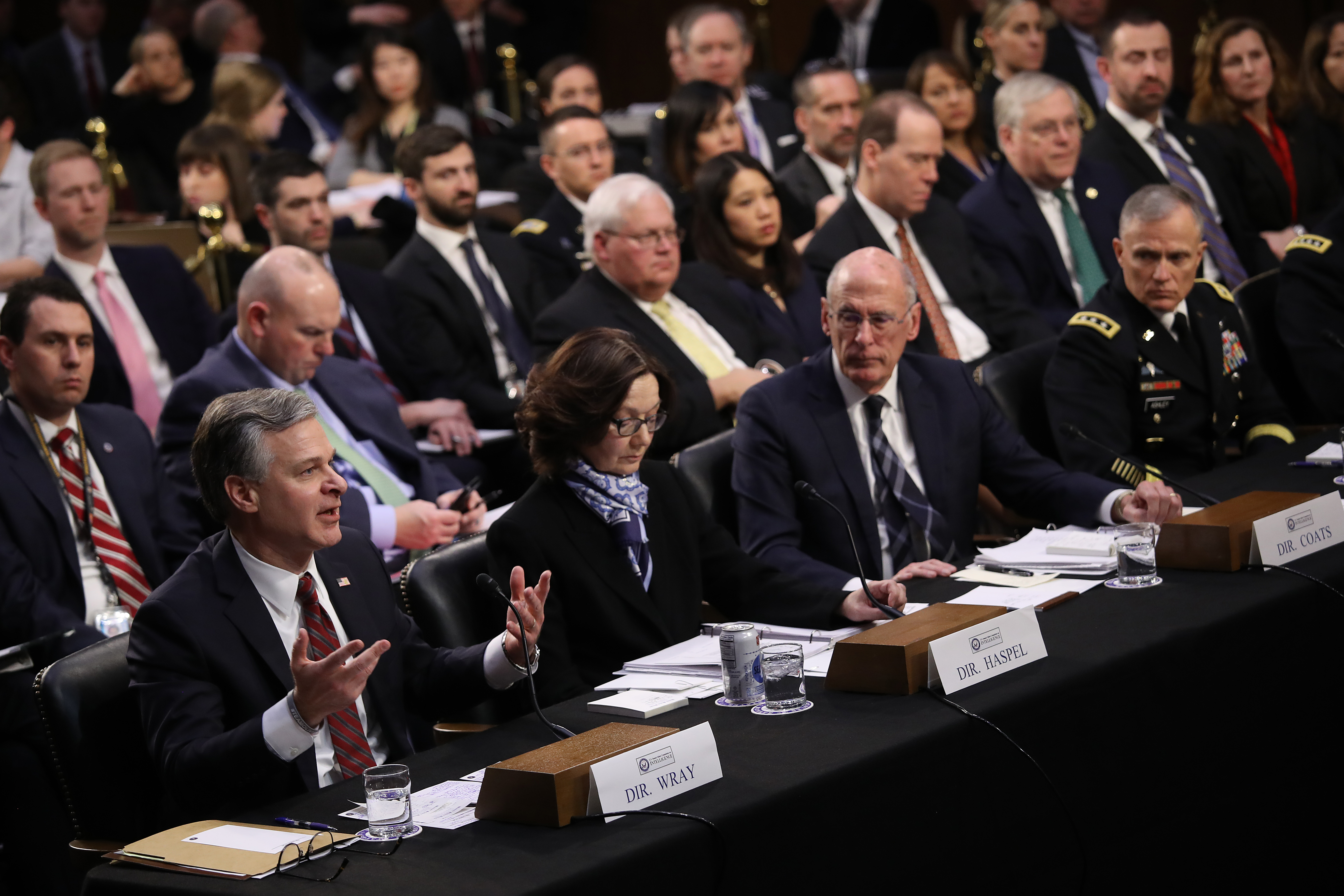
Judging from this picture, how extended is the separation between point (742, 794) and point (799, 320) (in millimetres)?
3332

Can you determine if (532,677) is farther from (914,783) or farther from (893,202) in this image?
(893,202)

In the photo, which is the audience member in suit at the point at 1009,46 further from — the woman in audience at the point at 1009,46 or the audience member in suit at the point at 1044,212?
the audience member in suit at the point at 1044,212

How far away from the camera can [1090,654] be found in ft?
7.83

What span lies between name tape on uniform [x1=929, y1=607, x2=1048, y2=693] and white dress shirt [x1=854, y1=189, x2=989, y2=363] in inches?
110

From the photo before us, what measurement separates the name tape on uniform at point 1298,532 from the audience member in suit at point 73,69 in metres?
6.93

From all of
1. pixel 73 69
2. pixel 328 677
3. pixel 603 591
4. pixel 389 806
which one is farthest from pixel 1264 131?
pixel 73 69

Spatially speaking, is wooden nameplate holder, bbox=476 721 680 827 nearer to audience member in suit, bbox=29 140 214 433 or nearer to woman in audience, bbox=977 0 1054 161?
audience member in suit, bbox=29 140 214 433

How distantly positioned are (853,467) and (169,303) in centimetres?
263

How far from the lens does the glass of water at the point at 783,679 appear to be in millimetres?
2289

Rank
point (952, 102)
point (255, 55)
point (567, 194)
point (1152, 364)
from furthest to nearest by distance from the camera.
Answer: point (255, 55)
point (952, 102)
point (567, 194)
point (1152, 364)

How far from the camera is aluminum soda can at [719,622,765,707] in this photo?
2.34 m

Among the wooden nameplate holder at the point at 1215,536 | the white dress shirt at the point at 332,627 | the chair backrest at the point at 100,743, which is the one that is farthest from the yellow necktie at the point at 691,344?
the chair backrest at the point at 100,743

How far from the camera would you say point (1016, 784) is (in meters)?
2.19

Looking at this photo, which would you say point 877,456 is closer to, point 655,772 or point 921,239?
point 655,772
